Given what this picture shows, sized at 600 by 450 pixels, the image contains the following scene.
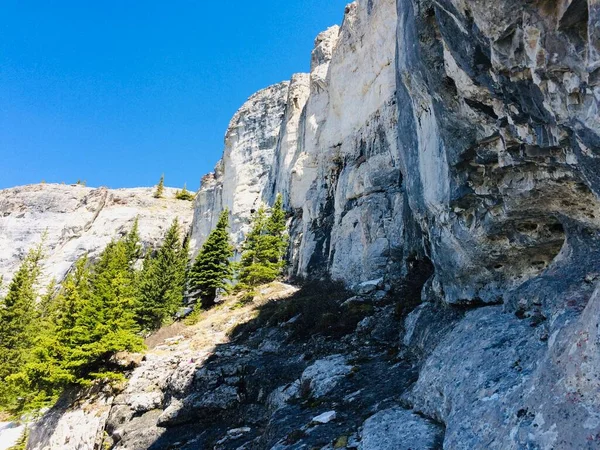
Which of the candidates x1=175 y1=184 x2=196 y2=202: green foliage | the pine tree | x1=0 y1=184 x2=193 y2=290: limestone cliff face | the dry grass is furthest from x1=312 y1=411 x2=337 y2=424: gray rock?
x1=175 y1=184 x2=196 y2=202: green foliage

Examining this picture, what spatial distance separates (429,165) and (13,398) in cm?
2804

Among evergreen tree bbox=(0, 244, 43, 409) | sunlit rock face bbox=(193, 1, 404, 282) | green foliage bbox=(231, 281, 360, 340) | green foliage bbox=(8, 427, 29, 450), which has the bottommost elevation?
green foliage bbox=(8, 427, 29, 450)

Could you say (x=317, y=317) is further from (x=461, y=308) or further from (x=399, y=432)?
(x=399, y=432)

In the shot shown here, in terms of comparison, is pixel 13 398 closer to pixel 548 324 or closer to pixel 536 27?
pixel 548 324

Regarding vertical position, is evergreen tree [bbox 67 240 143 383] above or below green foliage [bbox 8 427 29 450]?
above

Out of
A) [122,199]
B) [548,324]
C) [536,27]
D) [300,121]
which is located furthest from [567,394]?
[122,199]

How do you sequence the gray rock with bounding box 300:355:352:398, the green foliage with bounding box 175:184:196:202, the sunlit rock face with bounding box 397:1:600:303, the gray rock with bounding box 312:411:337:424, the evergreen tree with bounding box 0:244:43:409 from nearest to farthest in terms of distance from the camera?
the sunlit rock face with bounding box 397:1:600:303 < the gray rock with bounding box 312:411:337:424 < the gray rock with bounding box 300:355:352:398 < the evergreen tree with bounding box 0:244:43:409 < the green foliage with bounding box 175:184:196:202

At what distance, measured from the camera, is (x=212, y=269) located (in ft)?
109

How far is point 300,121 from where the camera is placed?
50.8 metres

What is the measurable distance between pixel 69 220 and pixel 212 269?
156ft

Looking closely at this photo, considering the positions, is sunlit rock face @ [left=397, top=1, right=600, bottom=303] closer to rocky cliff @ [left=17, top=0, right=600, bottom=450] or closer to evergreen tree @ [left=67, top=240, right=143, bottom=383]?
rocky cliff @ [left=17, top=0, right=600, bottom=450]

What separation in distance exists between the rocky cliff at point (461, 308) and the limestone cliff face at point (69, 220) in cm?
4571

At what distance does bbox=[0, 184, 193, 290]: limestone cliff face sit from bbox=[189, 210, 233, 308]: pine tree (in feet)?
101

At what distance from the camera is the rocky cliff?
16.3 ft
